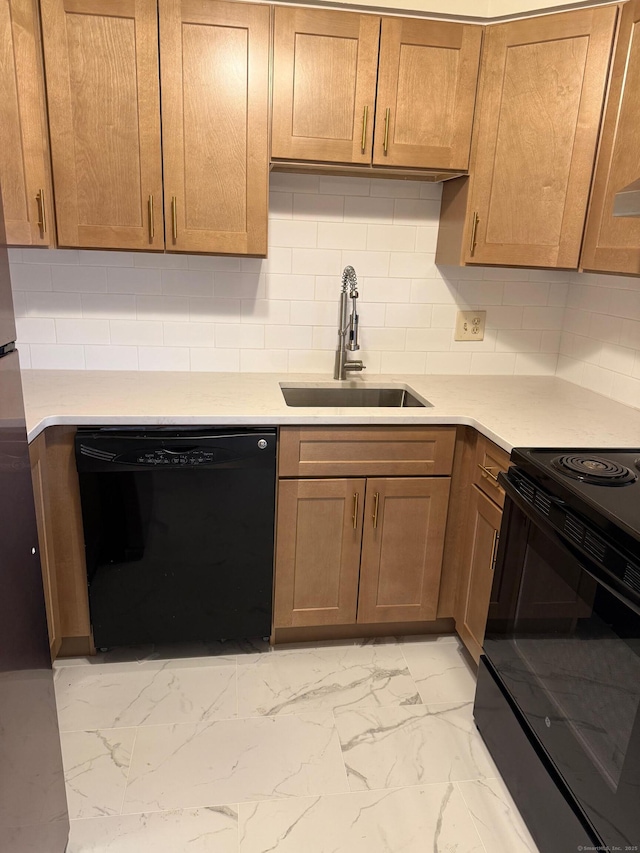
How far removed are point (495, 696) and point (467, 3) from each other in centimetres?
218

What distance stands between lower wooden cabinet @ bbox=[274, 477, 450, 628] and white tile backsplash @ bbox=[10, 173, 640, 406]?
660mm

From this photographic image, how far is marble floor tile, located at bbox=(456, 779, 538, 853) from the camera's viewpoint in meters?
1.54

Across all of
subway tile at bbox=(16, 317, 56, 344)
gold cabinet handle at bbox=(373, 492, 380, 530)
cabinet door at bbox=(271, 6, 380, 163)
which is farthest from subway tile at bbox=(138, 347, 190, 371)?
gold cabinet handle at bbox=(373, 492, 380, 530)

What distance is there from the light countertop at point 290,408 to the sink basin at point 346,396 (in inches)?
1.4

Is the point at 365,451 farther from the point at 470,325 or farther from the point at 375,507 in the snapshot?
the point at 470,325

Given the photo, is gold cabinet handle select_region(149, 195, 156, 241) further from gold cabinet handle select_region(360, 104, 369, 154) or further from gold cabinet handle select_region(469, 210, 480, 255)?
gold cabinet handle select_region(469, 210, 480, 255)

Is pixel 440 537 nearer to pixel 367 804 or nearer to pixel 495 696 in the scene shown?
pixel 495 696

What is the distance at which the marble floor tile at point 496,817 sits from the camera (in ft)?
5.04

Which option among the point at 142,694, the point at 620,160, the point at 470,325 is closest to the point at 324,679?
the point at 142,694

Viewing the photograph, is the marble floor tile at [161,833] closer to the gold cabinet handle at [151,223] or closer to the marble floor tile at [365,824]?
the marble floor tile at [365,824]

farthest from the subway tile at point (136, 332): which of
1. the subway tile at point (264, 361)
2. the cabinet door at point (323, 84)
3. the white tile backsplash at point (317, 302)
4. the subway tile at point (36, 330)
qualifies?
the cabinet door at point (323, 84)

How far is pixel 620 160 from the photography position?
6.25 feet

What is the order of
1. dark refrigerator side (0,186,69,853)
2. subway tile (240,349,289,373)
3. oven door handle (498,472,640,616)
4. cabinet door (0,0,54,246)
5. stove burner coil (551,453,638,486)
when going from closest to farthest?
dark refrigerator side (0,186,69,853) → oven door handle (498,472,640,616) → stove burner coil (551,453,638,486) → cabinet door (0,0,54,246) → subway tile (240,349,289,373)

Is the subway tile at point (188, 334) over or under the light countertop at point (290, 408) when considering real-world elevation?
over
